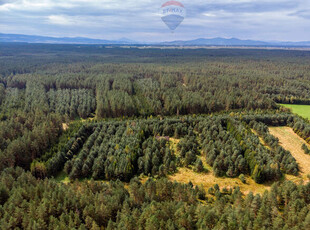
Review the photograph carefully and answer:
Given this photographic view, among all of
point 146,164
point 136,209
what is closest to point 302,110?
point 146,164

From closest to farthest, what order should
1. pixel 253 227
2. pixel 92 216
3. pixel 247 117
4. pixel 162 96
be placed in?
pixel 253 227 → pixel 92 216 → pixel 247 117 → pixel 162 96

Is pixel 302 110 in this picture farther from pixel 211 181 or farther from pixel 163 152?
pixel 163 152

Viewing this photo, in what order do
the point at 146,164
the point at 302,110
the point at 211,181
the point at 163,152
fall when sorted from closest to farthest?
the point at 211,181, the point at 146,164, the point at 163,152, the point at 302,110

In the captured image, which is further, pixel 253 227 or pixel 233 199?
pixel 233 199

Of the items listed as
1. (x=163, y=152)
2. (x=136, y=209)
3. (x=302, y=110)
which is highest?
(x=302, y=110)

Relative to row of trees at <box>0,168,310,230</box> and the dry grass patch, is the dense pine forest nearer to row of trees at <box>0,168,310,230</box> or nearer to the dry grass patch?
row of trees at <box>0,168,310,230</box>

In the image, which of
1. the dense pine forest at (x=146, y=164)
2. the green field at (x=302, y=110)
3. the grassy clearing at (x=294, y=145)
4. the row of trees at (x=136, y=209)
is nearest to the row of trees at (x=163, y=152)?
the dense pine forest at (x=146, y=164)

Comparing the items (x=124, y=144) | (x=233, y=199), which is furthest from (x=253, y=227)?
(x=124, y=144)

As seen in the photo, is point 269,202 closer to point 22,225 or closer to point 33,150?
point 22,225
